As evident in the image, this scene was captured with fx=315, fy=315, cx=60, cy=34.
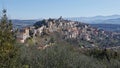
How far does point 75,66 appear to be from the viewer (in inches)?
789

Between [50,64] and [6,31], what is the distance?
29.2 ft

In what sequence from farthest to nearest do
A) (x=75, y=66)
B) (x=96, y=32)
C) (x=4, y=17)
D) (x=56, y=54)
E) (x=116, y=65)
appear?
(x=96, y=32), (x=116, y=65), (x=56, y=54), (x=75, y=66), (x=4, y=17)

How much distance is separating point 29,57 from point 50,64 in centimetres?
148

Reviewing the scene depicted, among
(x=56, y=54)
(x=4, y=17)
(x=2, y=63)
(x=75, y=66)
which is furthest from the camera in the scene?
(x=56, y=54)

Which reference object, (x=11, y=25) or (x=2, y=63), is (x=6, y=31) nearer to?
(x=11, y=25)

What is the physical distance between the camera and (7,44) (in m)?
11.1

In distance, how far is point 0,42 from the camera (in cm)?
1109

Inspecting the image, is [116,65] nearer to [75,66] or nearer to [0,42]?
[75,66]

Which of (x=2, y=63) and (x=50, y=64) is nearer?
(x=2, y=63)

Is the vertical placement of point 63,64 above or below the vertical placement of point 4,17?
below

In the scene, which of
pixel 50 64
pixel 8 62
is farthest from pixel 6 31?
pixel 50 64

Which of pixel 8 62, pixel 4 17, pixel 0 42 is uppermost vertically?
pixel 4 17

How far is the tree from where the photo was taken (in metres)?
10.9

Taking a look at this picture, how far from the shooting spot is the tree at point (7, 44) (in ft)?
35.8
